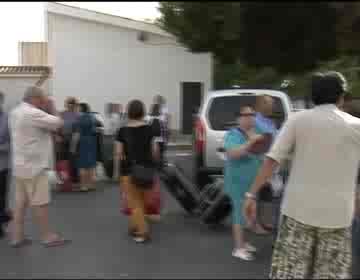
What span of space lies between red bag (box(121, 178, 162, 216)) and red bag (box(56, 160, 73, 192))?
310cm

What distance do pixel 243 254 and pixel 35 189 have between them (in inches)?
87.4

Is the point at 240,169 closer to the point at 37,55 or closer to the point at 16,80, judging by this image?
the point at 16,80

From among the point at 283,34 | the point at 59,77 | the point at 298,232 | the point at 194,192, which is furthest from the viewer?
the point at 59,77

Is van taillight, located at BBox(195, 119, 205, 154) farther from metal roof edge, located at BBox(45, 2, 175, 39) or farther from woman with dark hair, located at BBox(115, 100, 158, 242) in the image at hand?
metal roof edge, located at BBox(45, 2, 175, 39)

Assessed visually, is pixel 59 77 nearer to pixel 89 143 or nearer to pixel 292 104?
pixel 89 143

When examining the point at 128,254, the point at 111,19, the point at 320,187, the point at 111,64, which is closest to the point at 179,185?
the point at 128,254

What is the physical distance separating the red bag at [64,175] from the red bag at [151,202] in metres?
3.10

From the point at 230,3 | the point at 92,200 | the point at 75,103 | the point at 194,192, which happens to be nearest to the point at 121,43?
the point at 75,103

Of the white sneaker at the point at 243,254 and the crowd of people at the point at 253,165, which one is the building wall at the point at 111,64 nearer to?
the crowd of people at the point at 253,165

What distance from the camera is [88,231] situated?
7293 millimetres

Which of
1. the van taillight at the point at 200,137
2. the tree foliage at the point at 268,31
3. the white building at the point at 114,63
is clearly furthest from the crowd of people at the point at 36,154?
the white building at the point at 114,63

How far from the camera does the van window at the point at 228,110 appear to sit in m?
8.96

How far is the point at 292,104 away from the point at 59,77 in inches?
429

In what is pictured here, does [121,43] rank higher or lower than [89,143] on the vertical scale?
higher
